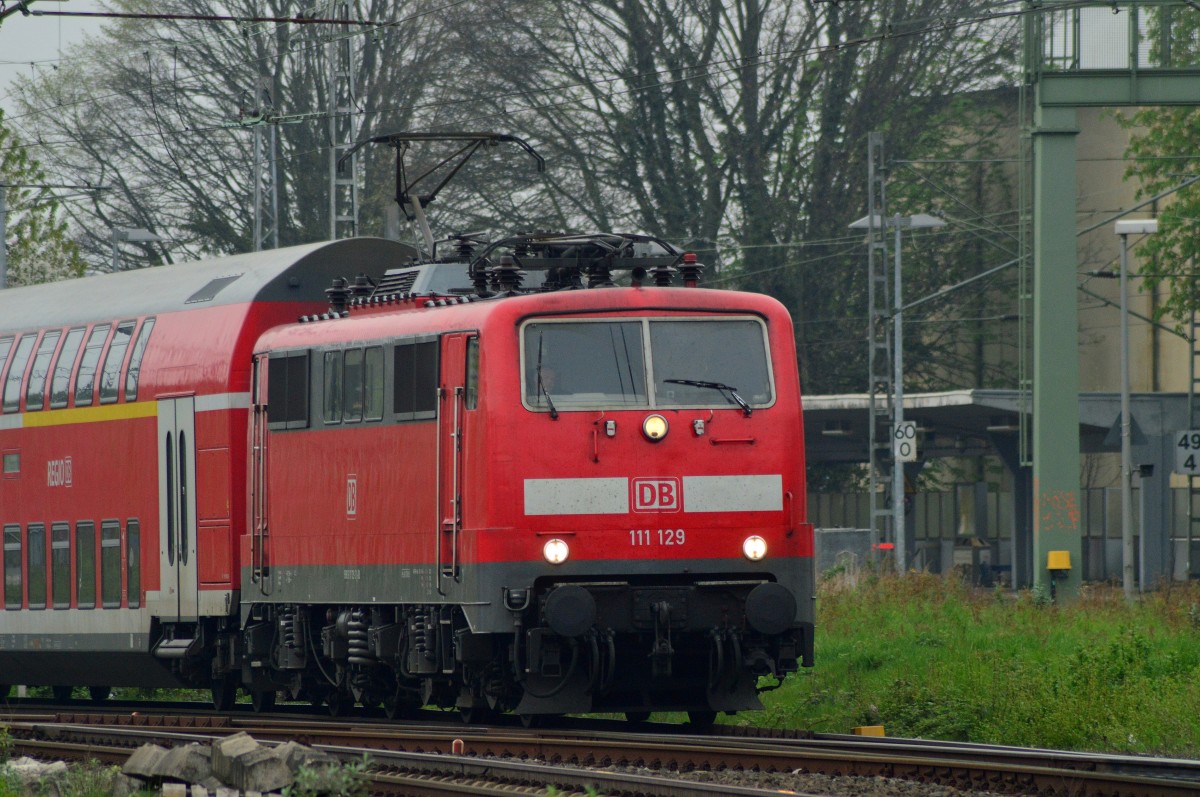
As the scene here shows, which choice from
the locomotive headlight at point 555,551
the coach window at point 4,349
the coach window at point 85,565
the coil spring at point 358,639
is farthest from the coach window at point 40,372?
the locomotive headlight at point 555,551

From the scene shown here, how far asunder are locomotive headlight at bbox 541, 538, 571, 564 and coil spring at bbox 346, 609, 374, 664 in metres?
2.32

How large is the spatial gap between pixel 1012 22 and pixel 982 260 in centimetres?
605

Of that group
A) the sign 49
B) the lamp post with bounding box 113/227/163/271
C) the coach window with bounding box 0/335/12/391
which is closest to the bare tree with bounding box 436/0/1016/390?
the lamp post with bounding box 113/227/163/271

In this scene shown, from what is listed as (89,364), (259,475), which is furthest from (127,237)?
(259,475)

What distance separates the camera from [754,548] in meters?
14.7

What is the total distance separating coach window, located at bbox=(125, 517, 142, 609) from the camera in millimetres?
19031

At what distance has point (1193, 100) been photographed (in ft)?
87.9

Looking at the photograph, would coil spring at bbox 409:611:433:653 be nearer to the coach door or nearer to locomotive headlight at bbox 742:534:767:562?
locomotive headlight at bbox 742:534:767:562

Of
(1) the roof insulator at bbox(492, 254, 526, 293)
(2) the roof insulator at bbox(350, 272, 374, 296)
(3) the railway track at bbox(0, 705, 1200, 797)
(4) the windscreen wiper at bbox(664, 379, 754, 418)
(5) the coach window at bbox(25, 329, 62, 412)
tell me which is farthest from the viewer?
(5) the coach window at bbox(25, 329, 62, 412)

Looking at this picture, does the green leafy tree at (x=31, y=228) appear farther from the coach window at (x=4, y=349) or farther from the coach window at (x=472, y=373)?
the coach window at (x=472, y=373)

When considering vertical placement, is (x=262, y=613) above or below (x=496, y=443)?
below

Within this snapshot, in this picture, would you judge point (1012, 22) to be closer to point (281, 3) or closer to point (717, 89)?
point (717, 89)

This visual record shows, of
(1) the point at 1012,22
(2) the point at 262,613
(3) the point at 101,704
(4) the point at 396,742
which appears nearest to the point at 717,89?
(1) the point at 1012,22

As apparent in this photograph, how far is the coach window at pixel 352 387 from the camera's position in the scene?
16109 millimetres
